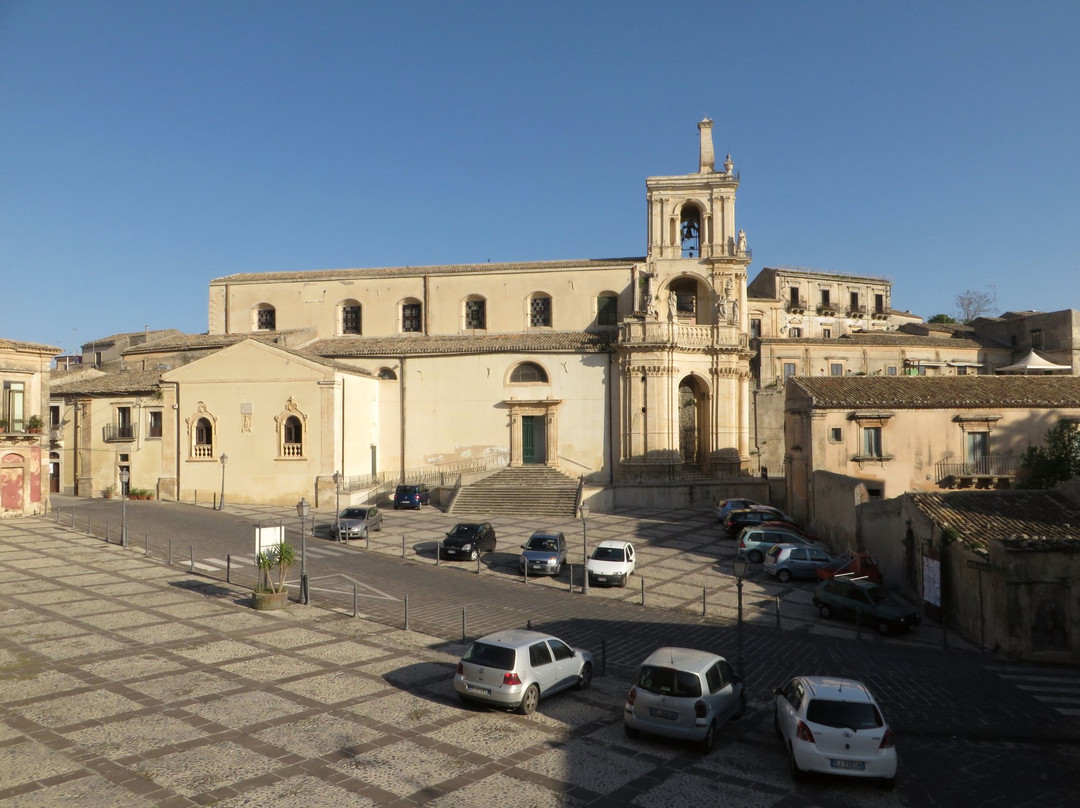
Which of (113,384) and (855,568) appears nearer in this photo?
(855,568)

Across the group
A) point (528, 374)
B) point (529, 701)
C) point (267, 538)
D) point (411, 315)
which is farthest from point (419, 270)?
point (529, 701)

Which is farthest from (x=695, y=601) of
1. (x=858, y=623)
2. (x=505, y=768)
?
(x=505, y=768)

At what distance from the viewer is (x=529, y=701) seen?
13750 mm

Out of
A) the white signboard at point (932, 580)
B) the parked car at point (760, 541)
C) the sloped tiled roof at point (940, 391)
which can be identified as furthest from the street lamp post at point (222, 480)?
the white signboard at point (932, 580)

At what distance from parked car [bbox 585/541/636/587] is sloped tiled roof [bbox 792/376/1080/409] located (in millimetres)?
12285

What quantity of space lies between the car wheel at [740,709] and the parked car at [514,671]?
10.2ft

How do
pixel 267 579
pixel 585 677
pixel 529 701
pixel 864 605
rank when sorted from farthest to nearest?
pixel 864 605 < pixel 267 579 < pixel 585 677 < pixel 529 701

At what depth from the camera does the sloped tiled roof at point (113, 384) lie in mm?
44156

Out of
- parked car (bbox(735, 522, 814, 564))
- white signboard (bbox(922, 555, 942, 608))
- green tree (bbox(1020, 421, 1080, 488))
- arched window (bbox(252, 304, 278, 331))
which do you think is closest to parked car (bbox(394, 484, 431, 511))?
parked car (bbox(735, 522, 814, 564))

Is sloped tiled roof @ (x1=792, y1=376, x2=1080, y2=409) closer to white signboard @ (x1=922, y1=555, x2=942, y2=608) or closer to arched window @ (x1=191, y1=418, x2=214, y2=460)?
white signboard @ (x1=922, y1=555, x2=942, y2=608)

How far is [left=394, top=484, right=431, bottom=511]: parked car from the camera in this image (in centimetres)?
4003

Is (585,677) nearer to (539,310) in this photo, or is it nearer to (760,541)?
(760,541)

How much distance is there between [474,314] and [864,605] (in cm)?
3298

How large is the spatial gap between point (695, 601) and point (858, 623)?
16.0 ft
